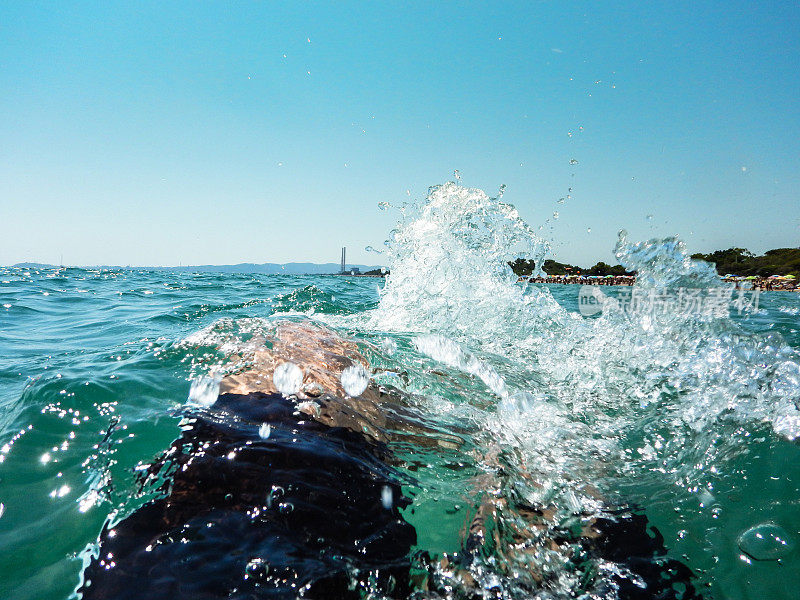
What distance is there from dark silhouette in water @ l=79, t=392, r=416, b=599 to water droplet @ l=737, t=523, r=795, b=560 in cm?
162

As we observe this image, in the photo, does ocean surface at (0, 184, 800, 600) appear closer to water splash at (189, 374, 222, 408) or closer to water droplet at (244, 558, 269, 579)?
water splash at (189, 374, 222, 408)

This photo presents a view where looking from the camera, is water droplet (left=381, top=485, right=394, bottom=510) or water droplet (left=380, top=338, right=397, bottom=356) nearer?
water droplet (left=381, top=485, right=394, bottom=510)

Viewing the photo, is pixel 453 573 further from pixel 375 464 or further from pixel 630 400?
pixel 630 400

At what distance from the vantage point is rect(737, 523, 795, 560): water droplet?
1872mm

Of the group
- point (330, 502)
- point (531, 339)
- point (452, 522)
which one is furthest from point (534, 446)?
point (531, 339)

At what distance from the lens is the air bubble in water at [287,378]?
2.87 metres

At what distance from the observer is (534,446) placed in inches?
109

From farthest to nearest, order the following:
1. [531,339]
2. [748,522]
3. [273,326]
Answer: [531,339]
[273,326]
[748,522]

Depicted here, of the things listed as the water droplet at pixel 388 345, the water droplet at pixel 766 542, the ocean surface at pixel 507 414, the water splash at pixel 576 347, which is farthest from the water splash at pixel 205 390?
the water droplet at pixel 766 542

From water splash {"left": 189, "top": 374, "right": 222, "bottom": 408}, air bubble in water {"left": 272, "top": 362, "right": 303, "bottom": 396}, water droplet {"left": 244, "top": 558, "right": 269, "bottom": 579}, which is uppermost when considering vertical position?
air bubble in water {"left": 272, "top": 362, "right": 303, "bottom": 396}

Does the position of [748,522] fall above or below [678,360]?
below

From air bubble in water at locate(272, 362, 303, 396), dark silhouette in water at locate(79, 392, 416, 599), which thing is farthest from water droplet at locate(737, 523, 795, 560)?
air bubble in water at locate(272, 362, 303, 396)

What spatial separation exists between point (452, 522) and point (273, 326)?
333cm

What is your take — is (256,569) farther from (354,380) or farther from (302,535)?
(354,380)
